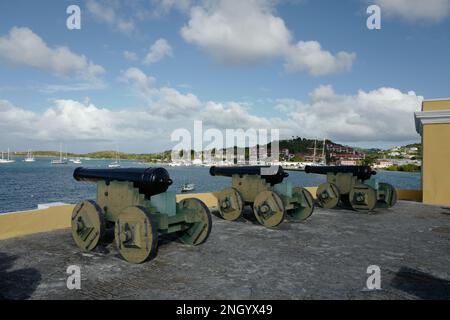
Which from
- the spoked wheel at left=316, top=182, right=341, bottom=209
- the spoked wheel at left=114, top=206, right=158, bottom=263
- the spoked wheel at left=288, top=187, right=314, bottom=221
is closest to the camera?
the spoked wheel at left=114, top=206, right=158, bottom=263

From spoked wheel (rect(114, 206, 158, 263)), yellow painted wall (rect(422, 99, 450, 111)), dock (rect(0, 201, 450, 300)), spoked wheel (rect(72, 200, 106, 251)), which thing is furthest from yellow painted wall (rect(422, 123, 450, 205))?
spoked wheel (rect(72, 200, 106, 251))

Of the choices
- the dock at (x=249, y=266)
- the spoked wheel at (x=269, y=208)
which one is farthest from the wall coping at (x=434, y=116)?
the spoked wheel at (x=269, y=208)

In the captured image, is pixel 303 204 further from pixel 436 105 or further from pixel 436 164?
pixel 436 105

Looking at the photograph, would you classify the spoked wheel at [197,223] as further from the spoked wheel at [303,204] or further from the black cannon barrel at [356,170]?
the black cannon barrel at [356,170]

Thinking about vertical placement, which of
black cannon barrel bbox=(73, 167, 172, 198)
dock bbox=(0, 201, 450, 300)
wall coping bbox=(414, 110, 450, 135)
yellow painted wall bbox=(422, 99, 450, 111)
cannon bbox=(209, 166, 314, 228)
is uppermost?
yellow painted wall bbox=(422, 99, 450, 111)

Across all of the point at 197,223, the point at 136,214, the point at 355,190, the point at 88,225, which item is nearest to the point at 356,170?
the point at 355,190

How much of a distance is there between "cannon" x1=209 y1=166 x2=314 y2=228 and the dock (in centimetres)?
99

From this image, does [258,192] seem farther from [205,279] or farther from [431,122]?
[431,122]

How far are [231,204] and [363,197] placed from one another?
16.0 ft

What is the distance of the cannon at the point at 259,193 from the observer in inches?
358

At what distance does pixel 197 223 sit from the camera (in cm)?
658

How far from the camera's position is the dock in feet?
13.8

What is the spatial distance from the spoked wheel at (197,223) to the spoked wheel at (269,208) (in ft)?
7.99

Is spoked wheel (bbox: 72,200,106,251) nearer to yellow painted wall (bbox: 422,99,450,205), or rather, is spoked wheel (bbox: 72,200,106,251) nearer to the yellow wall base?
the yellow wall base
